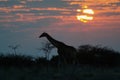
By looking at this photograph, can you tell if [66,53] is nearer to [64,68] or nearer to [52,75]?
[64,68]

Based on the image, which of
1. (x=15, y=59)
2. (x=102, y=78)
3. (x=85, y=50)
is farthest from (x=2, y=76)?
(x=85, y=50)

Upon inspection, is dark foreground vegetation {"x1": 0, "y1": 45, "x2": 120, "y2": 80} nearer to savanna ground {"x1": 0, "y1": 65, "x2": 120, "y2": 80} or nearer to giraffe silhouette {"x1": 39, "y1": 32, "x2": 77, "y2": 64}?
savanna ground {"x1": 0, "y1": 65, "x2": 120, "y2": 80}

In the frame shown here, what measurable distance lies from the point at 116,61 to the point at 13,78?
16.0 m

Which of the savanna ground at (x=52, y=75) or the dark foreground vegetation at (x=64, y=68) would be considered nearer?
the savanna ground at (x=52, y=75)

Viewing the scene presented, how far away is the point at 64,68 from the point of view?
23.7 metres

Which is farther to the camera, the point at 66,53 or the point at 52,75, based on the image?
the point at 66,53

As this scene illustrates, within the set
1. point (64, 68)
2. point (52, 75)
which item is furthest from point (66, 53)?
point (52, 75)

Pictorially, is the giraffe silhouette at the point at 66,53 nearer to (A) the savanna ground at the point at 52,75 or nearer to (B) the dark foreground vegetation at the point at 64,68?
(B) the dark foreground vegetation at the point at 64,68

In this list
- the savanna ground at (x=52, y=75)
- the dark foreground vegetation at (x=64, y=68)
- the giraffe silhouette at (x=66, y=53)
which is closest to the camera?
the savanna ground at (x=52, y=75)

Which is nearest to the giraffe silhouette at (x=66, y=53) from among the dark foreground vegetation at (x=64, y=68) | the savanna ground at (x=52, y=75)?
the dark foreground vegetation at (x=64, y=68)

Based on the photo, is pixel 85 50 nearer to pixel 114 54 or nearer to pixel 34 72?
pixel 114 54

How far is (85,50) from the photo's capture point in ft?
118

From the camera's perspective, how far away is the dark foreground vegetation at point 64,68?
810 inches

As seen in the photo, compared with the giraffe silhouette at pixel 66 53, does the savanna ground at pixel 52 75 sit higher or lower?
lower
